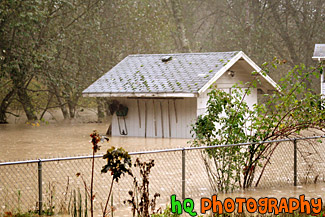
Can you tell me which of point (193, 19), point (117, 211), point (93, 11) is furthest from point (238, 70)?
point (193, 19)

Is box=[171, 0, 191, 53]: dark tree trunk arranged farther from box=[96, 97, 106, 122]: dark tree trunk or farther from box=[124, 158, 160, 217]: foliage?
box=[124, 158, 160, 217]: foliage

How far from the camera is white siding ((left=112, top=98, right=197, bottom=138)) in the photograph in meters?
23.5

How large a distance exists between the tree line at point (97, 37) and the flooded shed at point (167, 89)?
361 cm

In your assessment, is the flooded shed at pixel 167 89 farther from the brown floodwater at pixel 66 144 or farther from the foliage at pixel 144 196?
the foliage at pixel 144 196

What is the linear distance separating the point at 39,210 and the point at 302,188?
551cm

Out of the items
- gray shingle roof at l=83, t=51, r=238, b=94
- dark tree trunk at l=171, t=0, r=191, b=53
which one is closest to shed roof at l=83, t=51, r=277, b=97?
gray shingle roof at l=83, t=51, r=238, b=94

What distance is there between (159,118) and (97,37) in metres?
12.5

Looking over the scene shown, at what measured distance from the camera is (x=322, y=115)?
36.3 ft

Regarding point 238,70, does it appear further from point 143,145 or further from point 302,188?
point 302,188

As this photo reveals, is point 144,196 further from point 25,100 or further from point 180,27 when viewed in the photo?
point 180,27

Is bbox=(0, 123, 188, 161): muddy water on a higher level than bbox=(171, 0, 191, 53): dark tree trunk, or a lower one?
lower

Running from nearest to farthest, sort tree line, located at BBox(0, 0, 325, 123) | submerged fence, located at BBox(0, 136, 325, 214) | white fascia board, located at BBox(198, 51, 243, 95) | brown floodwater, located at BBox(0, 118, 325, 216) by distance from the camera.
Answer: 1. submerged fence, located at BBox(0, 136, 325, 214)
2. brown floodwater, located at BBox(0, 118, 325, 216)
3. white fascia board, located at BBox(198, 51, 243, 95)
4. tree line, located at BBox(0, 0, 325, 123)

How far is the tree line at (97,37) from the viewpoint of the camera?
2805 cm

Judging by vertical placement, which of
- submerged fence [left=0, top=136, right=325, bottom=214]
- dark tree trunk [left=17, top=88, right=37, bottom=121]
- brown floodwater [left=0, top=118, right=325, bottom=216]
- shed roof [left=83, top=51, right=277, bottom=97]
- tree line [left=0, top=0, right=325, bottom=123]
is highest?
tree line [left=0, top=0, right=325, bottom=123]
